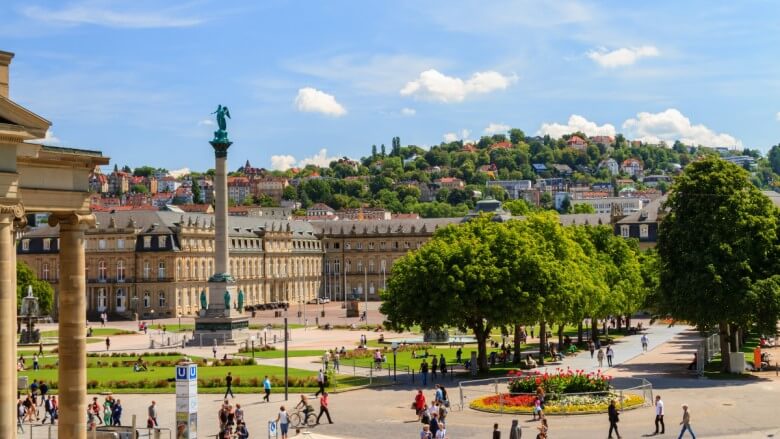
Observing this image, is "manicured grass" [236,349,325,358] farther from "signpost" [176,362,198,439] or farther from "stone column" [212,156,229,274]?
"signpost" [176,362,198,439]

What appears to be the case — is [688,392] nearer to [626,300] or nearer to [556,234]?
[556,234]

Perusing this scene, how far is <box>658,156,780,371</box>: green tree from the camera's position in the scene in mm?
59312

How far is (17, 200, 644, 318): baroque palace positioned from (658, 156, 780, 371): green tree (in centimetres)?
9113

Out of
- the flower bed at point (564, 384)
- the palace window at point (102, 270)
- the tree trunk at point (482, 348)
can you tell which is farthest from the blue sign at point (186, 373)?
the palace window at point (102, 270)

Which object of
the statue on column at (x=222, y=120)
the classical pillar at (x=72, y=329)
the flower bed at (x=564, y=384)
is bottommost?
the flower bed at (x=564, y=384)

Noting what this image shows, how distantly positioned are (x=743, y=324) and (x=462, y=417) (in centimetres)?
2141

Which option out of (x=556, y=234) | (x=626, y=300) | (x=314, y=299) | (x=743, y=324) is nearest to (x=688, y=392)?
(x=743, y=324)

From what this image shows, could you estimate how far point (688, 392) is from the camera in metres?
52.7

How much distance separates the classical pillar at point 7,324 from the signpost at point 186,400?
1371cm

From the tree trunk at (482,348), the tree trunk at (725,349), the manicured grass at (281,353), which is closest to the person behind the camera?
the tree trunk at (725,349)

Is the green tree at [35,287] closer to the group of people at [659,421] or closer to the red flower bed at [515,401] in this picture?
the red flower bed at [515,401]

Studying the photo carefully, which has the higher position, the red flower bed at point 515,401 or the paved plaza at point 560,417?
the red flower bed at point 515,401

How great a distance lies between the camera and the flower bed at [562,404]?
46250mm

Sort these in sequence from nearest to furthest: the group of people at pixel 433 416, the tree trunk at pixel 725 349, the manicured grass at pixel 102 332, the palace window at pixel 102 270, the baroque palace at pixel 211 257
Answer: the group of people at pixel 433 416
the tree trunk at pixel 725 349
the manicured grass at pixel 102 332
the baroque palace at pixel 211 257
the palace window at pixel 102 270
